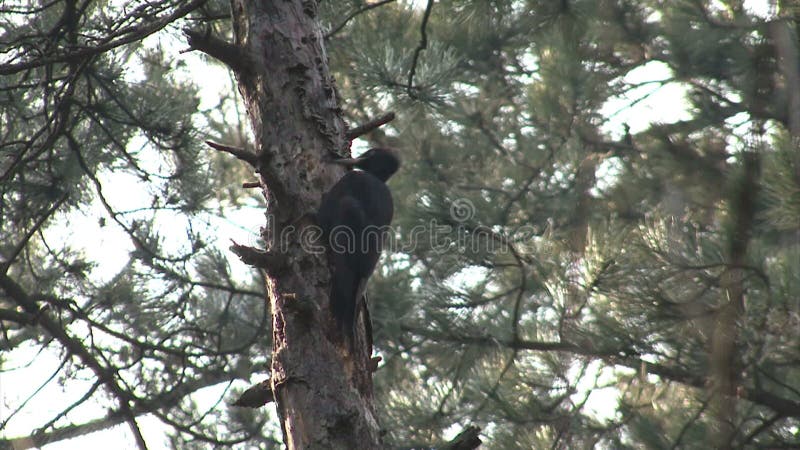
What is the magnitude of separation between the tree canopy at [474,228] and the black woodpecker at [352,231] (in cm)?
51

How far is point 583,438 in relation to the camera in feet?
11.8

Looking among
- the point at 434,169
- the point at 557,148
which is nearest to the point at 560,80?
the point at 557,148

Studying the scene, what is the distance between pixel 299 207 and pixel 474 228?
1.47 meters

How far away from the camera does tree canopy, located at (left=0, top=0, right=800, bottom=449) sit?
3.01 metres

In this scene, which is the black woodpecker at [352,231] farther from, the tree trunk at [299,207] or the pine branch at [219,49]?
the pine branch at [219,49]

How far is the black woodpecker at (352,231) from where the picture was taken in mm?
2488

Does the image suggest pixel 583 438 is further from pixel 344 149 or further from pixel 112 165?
pixel 112 165

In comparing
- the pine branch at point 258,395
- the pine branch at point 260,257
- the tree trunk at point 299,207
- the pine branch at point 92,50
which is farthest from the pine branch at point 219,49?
the pine branch at point 258,395

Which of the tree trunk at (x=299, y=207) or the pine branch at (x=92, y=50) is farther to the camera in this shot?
the pine branch at (x=92, y=50)

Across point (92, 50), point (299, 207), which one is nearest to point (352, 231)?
point (299, 207)

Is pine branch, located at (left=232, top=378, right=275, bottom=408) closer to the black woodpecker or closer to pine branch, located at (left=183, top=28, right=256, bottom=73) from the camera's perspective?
the black woodpecker

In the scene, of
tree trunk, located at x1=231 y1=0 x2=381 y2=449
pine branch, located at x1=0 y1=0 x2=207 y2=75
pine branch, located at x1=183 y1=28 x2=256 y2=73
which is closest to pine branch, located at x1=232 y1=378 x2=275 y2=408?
tree trunk, located at x1=231 y1=0 x2=381 y2=449

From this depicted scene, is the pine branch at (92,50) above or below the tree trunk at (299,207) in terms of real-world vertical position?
above

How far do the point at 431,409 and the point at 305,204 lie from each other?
157cm
